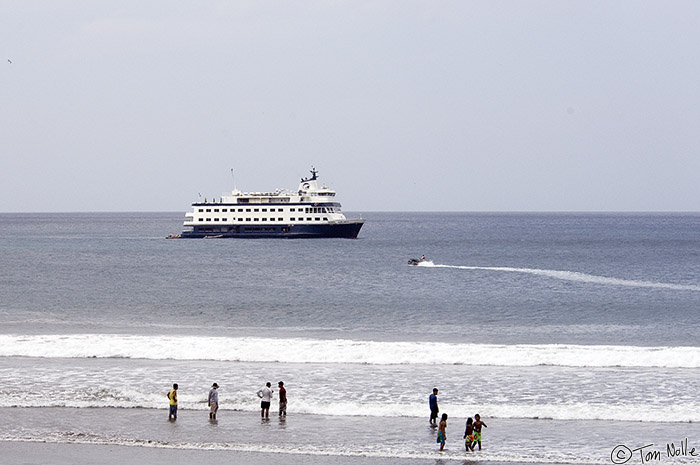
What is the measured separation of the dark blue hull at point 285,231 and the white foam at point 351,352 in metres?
85.4

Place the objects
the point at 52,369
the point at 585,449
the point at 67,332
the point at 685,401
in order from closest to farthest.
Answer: the point at 585,449, the point at 685,401, the point at 52,369, the point at 67,332

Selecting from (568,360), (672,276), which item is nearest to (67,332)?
(568,360)

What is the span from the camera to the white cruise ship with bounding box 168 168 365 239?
122750 millimetres

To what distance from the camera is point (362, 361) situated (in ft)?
105

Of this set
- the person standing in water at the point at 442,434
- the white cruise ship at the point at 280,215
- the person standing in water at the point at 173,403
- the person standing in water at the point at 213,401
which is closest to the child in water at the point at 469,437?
the person standing in water at the point at 442,434

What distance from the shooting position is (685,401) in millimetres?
24734

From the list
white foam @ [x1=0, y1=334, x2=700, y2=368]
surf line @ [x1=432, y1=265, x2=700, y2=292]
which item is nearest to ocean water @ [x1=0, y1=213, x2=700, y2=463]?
white foam @ [x1=0, y1=334, x2=700, y2=368]

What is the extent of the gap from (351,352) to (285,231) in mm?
91649

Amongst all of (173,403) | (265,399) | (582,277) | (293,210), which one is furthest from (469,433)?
(293,210)

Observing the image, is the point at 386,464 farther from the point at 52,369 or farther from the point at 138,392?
the point at 52,369

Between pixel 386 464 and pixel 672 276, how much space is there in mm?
60147

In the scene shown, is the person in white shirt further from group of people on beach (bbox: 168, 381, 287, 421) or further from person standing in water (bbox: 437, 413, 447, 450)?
person standing in water (bbox: 437, 413, 447, 450)

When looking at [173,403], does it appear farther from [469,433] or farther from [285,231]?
[285,231]

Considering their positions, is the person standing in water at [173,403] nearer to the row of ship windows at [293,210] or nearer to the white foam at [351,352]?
the white foam at [351,352]
